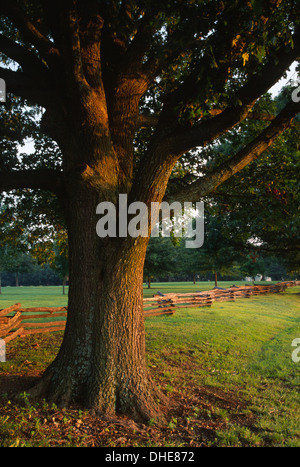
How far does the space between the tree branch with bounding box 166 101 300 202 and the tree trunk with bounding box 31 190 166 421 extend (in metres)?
1.15

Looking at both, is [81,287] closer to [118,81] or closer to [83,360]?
[83,360]

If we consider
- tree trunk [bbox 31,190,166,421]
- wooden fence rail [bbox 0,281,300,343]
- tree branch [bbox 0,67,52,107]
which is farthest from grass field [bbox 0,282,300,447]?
tree branch [bbox 0,67,52,107]

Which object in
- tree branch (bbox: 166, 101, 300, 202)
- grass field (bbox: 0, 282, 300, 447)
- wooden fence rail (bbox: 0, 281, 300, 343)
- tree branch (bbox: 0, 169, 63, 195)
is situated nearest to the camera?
grass field (bbox: 0, 282, 300, 447)

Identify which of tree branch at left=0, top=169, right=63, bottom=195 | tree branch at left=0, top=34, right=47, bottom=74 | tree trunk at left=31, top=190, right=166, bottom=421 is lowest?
tree trunk at left=31, top=190, right=166, bottom=421

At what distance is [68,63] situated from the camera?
15.0 ft

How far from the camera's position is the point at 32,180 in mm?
5039

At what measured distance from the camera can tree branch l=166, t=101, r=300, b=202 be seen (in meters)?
5.12

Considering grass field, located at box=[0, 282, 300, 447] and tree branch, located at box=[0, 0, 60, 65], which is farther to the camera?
tree branch, located at box=[0, 0, 60, 65]

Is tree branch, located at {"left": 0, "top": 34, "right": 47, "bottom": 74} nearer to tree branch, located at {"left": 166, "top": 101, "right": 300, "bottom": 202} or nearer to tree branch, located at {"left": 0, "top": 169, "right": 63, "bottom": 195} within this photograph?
tree branch, located at {"left": 0, "top": 169, "right": 63, "bottom": 195}

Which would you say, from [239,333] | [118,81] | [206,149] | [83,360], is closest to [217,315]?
[239,333]

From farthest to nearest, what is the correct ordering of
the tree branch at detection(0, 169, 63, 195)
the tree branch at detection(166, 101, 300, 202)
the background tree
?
the background tree → the tree branch at detection(166, 101, 300, 202) → the tree branch at detection(0, 169, 63, 195)

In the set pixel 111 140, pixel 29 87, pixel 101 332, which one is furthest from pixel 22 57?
pixel 101 332

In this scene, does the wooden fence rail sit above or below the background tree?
below

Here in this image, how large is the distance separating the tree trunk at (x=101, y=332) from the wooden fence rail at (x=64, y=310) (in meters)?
5.62
